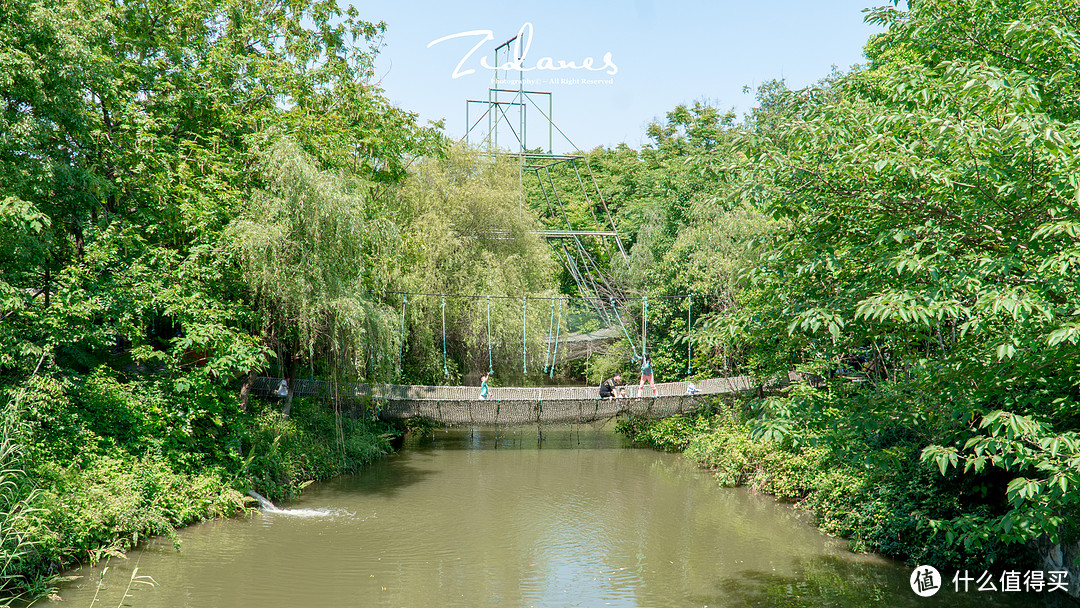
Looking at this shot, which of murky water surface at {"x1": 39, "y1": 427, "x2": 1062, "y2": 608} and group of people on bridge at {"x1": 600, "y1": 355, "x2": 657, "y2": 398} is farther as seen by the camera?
group of people on bridge at {"x1": 600, "y1": 355, "x2": 657, "y2": 398}

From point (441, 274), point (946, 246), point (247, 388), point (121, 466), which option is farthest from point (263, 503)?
point (946, 246)

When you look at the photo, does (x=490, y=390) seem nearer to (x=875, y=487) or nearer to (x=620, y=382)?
(x=620, y=382)

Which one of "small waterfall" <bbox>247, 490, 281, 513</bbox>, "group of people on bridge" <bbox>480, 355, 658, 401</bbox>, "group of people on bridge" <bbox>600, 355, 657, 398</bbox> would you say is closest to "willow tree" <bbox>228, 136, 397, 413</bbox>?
"small waterfall" <bbox>247, 490, 281, 513</bbox>

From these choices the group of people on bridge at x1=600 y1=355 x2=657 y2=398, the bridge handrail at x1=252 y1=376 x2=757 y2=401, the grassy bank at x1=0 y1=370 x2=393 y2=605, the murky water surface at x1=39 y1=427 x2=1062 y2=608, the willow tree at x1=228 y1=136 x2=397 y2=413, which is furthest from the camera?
the group of people on bridge at x1=600 y1=355 x2=657 y2=398

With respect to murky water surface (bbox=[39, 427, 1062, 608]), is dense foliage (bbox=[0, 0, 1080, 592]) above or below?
above

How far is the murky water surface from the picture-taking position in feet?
25.2

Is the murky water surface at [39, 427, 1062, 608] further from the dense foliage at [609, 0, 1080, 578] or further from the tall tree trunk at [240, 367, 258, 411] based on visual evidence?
the dense foliage at [609, 0, 1080, 578]

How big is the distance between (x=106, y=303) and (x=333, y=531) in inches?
149

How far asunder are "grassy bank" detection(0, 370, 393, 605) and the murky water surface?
0.31 meters

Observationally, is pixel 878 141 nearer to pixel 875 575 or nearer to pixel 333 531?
pixel 875 575

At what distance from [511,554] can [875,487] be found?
4.35m

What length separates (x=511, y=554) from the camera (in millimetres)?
9297

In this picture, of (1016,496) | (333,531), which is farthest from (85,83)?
(1016,496)

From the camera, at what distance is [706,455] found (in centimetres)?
1445
